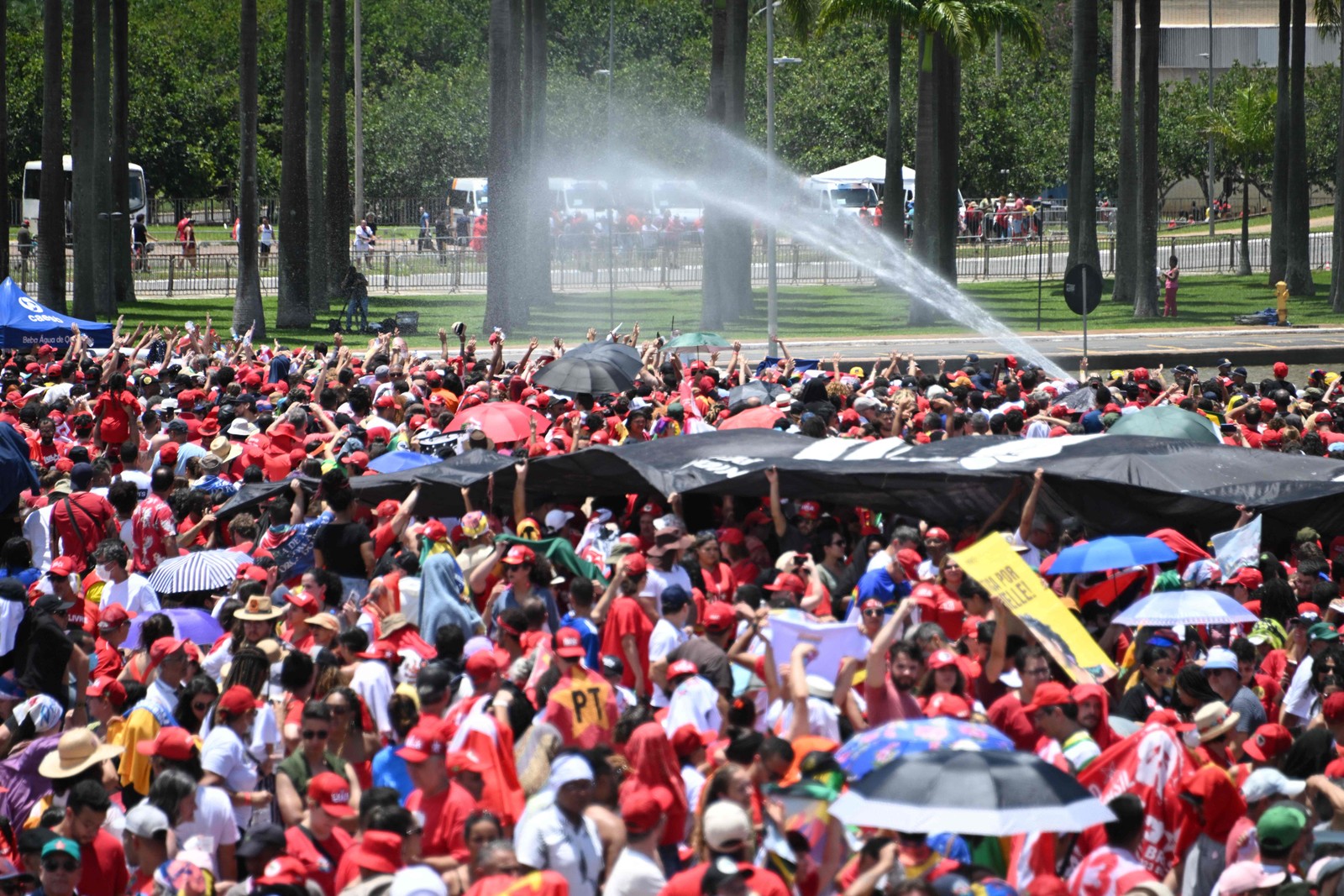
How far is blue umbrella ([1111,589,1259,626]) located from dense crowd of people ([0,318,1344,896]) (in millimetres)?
97

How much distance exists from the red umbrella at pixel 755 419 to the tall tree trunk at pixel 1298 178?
30.8m

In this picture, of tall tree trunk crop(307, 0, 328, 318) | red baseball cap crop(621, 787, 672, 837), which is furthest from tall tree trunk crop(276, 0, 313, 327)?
red baseball cap crop(621, 787, 672, 837)

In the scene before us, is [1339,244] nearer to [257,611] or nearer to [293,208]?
[293,208]

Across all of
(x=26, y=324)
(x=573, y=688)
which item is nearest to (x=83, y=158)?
(x=26, y=324)

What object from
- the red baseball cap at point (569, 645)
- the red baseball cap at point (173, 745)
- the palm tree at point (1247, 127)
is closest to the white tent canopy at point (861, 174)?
the palm tree at point (1247, 127)

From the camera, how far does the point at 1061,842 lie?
655cm

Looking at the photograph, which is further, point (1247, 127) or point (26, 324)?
point (1247, 127)

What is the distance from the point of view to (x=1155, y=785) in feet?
22.3

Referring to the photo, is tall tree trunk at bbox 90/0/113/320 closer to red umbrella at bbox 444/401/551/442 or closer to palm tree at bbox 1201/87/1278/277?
red umbrella at bbox 444/401/551/442

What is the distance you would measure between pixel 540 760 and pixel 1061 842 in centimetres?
204

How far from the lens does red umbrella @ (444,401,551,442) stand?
44.3 feet

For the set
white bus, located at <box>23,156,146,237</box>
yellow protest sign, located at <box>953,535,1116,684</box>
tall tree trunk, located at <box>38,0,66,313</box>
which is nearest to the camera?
yellow protest sign, located at <box>953,535,1116,684</box>

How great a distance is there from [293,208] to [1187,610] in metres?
28.3

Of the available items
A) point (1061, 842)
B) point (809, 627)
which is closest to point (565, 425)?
point (809, 627)
